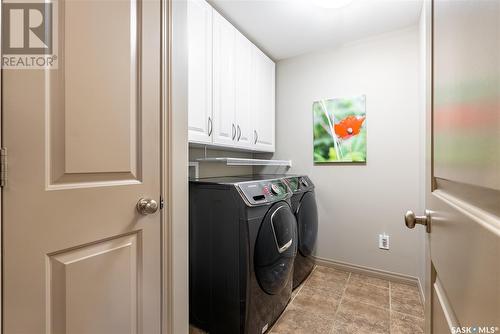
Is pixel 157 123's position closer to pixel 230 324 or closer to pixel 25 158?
pixel 25 158

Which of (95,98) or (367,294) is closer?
(95,98)

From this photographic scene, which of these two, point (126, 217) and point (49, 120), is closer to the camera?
point (49, 120)

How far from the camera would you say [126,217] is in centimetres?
87

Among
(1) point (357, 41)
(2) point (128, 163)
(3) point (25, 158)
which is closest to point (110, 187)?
(2) point (128, 163)

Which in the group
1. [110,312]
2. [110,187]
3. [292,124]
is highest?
[292,124]

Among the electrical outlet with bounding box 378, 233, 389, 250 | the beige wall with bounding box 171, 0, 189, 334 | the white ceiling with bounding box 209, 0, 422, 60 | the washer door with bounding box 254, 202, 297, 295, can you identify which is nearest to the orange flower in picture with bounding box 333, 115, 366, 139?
the white ceiling with bounding box 209, 0, 422, 60

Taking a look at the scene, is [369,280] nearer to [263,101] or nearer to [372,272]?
[372,272]

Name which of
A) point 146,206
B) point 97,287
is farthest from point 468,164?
point 97,287

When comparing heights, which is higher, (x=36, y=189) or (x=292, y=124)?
(x=292, y=124)

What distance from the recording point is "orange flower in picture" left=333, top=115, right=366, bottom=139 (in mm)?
2232

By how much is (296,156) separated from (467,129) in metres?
2.22

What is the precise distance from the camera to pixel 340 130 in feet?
7.57

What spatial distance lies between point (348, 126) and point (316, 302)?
1.62m

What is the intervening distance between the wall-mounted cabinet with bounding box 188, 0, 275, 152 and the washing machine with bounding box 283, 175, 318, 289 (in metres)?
0.59
